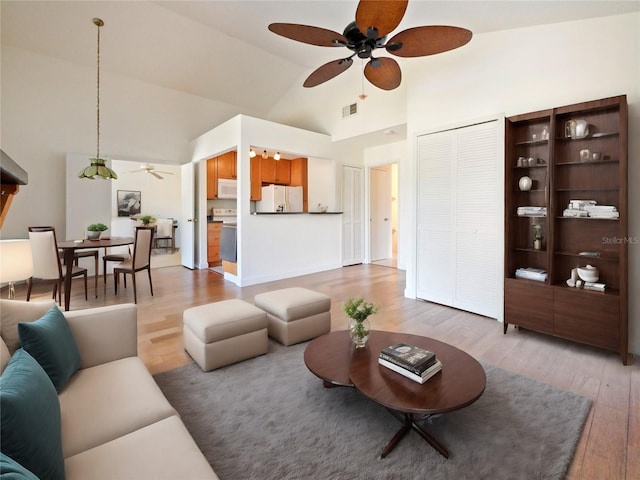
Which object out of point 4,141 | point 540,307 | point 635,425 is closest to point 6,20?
point 4,141

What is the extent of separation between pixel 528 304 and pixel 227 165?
20.1 feet

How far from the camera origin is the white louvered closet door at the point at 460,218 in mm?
3465

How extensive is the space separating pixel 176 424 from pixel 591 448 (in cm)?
199

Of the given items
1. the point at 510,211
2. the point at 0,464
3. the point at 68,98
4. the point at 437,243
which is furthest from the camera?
the point at 68,98

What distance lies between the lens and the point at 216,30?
492 centimetres

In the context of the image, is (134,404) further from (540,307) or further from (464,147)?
(464,147)

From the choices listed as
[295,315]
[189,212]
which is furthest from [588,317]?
[189,212]

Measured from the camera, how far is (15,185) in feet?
2.50

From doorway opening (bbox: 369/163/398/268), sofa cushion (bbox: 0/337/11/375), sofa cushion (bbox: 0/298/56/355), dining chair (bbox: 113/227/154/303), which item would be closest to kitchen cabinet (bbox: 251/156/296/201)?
doorway opening (bbox: 369/163/398/268)

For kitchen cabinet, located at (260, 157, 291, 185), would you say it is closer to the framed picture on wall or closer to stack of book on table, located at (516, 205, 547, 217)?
the framed picture on wall

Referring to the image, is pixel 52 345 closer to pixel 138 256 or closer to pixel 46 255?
pixel 46 255

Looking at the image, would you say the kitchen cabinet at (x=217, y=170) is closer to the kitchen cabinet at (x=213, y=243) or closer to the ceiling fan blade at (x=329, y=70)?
the kitchen cabinet at (x=213, y=243)

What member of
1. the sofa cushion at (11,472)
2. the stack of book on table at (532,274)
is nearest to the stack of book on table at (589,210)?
the stack of book on table at (532,274)

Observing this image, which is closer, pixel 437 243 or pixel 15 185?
pixel 15 185
